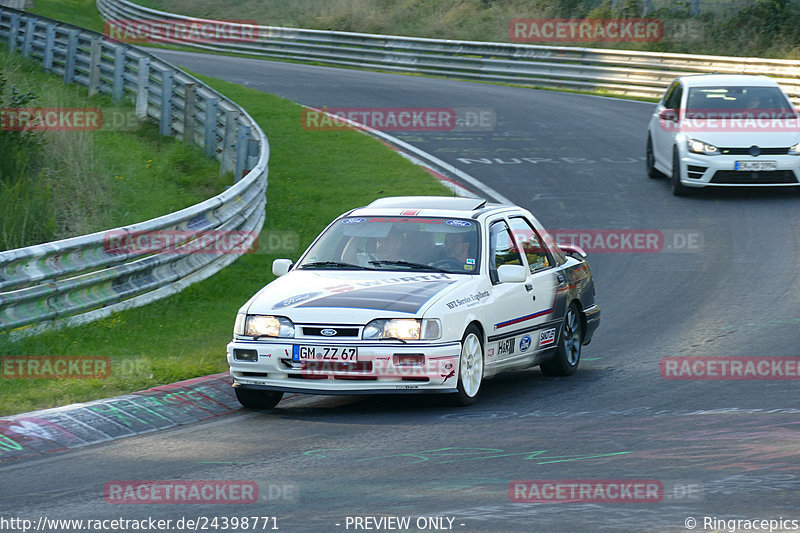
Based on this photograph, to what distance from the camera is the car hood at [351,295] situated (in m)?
8.78

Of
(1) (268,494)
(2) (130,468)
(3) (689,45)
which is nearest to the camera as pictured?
(1) (268,494)

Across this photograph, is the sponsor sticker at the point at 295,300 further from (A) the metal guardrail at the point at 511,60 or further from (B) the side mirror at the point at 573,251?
(A) the metal guardrail at the point at 511,60

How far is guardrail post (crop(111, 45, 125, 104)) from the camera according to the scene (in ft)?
73.0

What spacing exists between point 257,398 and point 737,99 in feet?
43.4

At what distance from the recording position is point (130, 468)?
7148 millimetres

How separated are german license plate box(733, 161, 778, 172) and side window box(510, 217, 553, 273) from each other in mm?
8804

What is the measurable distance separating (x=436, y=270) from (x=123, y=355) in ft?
9.49

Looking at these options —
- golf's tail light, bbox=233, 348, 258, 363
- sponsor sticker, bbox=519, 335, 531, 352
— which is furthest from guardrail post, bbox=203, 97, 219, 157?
golf's tail light, bbox=233, 348, 258, 363

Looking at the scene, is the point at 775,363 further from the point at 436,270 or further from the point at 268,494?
the point at 268,494

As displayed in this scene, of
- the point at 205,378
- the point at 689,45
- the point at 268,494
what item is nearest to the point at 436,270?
the point at 205,378

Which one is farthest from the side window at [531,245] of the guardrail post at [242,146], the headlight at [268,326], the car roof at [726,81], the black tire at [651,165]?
the black tire at [651,165]

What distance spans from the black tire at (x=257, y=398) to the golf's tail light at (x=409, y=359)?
111 cm

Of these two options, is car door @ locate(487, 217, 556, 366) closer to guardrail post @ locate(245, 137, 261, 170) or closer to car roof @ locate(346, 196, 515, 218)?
car roof @ locate(346, 196, 515, 218)

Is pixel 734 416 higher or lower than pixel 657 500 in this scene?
lower
